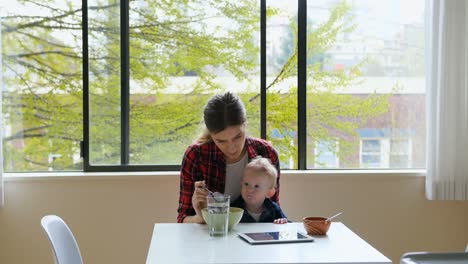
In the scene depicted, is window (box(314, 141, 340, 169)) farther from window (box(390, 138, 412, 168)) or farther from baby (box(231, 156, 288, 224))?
baby (box(231, 156, 288, 224))

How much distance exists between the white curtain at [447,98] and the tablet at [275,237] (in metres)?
1.39

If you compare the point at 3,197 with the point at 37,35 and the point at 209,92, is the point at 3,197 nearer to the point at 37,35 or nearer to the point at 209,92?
the point at 37,35

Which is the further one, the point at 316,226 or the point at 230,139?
the point at 230,139

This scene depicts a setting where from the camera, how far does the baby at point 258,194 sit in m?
2.43

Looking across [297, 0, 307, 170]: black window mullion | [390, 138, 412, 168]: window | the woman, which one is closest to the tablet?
the woman

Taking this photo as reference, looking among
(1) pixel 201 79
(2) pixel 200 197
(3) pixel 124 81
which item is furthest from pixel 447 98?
(3) pixel 124 81

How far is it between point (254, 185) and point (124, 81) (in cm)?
122

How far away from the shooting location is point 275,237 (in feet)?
6.88

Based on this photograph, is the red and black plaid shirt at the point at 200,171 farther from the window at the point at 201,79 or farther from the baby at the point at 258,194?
the window at the point at 201,79

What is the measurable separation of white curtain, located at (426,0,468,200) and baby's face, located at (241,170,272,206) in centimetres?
123

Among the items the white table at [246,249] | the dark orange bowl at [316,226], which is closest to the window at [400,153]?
the white table at [246,249]

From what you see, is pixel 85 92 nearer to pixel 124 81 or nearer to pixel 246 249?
pixel 124 81

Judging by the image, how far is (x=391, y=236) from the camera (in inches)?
133

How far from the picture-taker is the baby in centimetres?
243
